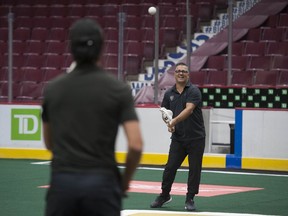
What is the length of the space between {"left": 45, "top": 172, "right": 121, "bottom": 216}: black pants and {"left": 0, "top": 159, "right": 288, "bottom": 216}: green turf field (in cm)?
577

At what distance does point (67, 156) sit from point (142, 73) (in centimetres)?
1500

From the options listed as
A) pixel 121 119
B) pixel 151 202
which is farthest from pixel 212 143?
pixel 121 119

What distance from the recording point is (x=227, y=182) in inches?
578

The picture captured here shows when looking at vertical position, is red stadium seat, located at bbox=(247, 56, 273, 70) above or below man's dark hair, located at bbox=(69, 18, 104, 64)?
below

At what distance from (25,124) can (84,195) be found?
1427 centimetres

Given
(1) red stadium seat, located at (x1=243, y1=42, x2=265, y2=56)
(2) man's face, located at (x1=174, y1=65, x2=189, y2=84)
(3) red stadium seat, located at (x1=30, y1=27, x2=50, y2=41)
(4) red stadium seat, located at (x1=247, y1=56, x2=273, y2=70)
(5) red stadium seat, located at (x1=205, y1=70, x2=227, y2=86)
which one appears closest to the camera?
(2) man's face, located at (x1=174, y1=65, x2=189, y2=84)

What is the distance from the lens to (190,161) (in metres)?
11.1

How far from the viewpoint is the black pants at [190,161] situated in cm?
1101

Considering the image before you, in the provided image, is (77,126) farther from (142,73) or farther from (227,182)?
(142,73)

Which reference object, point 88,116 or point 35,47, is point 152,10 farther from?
point 88,116

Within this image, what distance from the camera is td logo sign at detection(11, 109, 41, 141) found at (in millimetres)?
18781

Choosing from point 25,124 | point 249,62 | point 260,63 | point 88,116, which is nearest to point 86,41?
point 88,116

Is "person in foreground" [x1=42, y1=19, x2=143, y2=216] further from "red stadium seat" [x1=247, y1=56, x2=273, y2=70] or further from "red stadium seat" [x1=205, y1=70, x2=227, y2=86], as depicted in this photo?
"red stadium seat" [x1=247, y1=56, x2=273, y2=70]

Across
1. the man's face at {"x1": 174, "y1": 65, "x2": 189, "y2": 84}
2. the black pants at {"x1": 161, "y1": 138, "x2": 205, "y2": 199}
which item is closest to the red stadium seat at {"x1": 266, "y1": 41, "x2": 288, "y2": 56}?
the man's face at {"x1": 174, "y1": 65, "x2": 189, "y2": 84}
